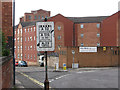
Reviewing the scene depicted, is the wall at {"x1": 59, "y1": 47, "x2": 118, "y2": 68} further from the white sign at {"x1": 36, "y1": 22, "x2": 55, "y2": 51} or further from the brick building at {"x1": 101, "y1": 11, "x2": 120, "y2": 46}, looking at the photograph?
the white sign at {"x1": 36, "y1": 22, "x2": 55, "y2": 51}

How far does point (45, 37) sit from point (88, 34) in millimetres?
51712

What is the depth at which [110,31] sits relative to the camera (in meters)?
56.7

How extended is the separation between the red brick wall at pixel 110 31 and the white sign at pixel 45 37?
4729 cm

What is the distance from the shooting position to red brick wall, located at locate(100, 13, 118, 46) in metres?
55.4

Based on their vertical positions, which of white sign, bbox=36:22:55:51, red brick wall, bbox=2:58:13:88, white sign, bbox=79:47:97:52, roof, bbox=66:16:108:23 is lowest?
red brick wall, bbox=2:58:13:88

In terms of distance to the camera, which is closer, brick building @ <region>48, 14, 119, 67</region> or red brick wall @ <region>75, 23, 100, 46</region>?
brick building @ <region>48, 14, 119, 67</region>

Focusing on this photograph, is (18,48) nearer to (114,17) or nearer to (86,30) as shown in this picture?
(86,30)

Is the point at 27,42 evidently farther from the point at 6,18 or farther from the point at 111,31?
the point at 6,18

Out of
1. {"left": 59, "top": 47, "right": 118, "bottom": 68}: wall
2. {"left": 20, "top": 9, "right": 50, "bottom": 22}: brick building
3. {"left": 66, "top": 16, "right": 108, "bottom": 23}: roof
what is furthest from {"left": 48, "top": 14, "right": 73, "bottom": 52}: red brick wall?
{"left": 20, "top": 9, "right": 50, "bottom": 22}: brick building

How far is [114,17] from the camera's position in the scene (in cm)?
5534

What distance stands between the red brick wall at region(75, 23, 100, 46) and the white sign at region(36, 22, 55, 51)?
167 feet

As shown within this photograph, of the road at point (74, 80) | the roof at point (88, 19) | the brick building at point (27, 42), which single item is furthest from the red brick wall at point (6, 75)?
the brick building at point (27, 42)

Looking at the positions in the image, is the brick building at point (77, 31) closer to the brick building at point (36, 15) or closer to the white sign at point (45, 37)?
the brick building at point (36, 15)

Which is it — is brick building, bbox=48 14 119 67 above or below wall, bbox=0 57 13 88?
above
